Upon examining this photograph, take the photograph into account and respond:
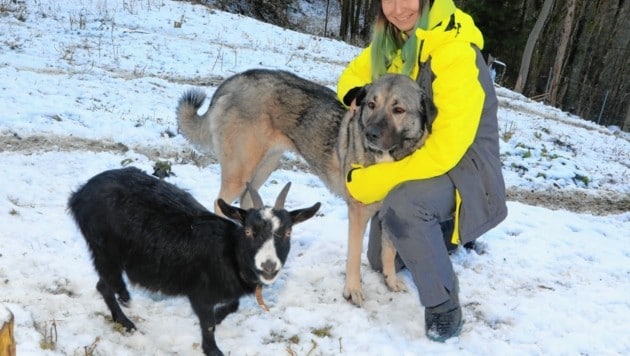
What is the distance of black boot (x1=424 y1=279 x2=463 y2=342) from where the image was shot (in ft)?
11.5

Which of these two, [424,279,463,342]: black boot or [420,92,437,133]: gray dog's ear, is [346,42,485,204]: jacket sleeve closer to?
[420,92,437,133]: gray dog's ear

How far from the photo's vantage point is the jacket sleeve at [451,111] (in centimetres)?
320

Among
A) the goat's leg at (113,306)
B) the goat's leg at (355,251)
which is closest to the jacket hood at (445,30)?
the goat's leg at (355,251)

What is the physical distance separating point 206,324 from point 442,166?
1735 mm

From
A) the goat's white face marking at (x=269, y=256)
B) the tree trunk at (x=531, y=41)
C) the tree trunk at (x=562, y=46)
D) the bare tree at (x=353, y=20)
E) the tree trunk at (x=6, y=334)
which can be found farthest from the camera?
the bare tree at (x=353, y=20)

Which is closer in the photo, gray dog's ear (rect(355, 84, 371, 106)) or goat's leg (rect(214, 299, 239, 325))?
goat's leg (rect(214, 299, 239, 325))

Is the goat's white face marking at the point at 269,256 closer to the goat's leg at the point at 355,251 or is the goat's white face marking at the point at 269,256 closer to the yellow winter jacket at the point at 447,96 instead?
the yellow winter jacket at the point at 447,96

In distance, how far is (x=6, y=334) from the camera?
1908 millimetres

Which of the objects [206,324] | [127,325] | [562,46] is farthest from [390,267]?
[562,46]

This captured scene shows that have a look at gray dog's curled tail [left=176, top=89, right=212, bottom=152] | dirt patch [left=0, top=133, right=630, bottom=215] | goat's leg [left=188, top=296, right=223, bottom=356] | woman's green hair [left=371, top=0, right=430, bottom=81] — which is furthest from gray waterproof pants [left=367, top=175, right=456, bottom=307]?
dirt patch [left=0, top=133, right=630, bottom=215]

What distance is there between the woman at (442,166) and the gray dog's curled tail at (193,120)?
179 centimetres

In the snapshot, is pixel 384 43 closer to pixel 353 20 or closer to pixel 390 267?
pixel 390 267

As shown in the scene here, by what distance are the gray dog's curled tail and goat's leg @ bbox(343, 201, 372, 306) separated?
1.59m

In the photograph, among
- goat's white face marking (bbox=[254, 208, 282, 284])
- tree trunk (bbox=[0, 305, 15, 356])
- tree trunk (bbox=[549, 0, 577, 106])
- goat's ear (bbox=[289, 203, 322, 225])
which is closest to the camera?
tree trunk (bbox=[0, 305, 15, 356])
